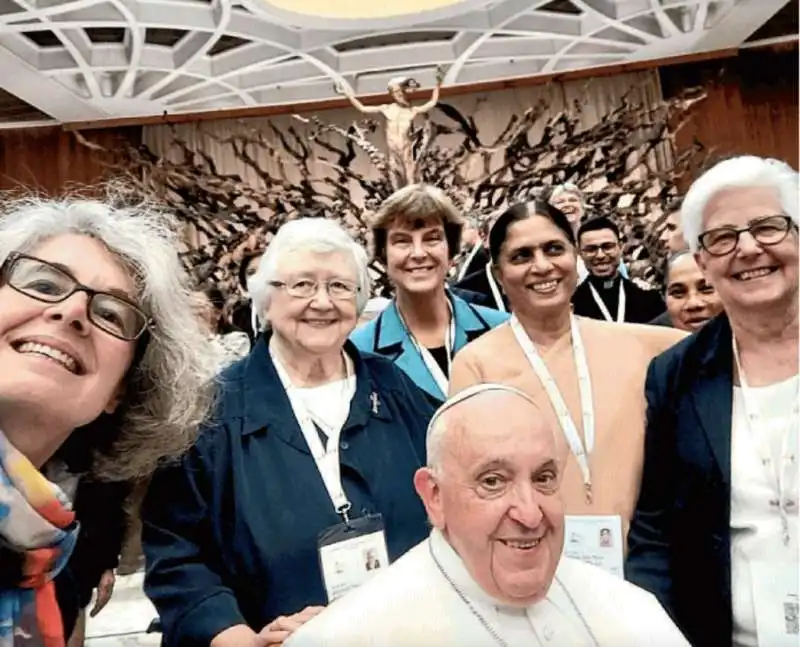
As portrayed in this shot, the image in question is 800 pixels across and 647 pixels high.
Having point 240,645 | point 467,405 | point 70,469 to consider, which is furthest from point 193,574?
point 467,405

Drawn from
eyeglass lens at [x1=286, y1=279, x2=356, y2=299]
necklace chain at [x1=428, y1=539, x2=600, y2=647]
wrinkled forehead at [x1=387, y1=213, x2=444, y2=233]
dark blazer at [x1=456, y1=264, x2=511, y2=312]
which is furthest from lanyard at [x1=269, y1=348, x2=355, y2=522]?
dark blazer at [x1=456, y1=264, x2=511, y2=312]

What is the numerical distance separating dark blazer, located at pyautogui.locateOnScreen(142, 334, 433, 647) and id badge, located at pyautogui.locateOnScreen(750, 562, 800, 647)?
1.75 feet

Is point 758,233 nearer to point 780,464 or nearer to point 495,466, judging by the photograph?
point 780,464

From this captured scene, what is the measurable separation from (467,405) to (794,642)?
63 centimetres

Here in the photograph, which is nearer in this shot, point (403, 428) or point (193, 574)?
point (193, 574)

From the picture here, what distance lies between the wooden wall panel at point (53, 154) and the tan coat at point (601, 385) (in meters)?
5.70

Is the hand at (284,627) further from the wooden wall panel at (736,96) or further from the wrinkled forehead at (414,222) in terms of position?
the wooden wall panel at (736,96)

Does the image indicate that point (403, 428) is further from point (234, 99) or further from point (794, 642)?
point (234, 99)

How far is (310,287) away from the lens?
1444mm

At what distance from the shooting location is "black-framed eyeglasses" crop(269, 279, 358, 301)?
4.72 ft

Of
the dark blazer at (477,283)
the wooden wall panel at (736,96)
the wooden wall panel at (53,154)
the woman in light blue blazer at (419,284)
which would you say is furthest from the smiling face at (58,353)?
the wooden wall panel at (736,96)

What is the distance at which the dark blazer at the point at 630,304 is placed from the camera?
8.58 feet

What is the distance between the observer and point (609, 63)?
7.61 meters

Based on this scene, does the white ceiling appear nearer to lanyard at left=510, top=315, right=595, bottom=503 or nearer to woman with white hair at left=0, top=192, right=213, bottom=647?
woman with white hair at left=0, top=192, right=213, bottom=647
